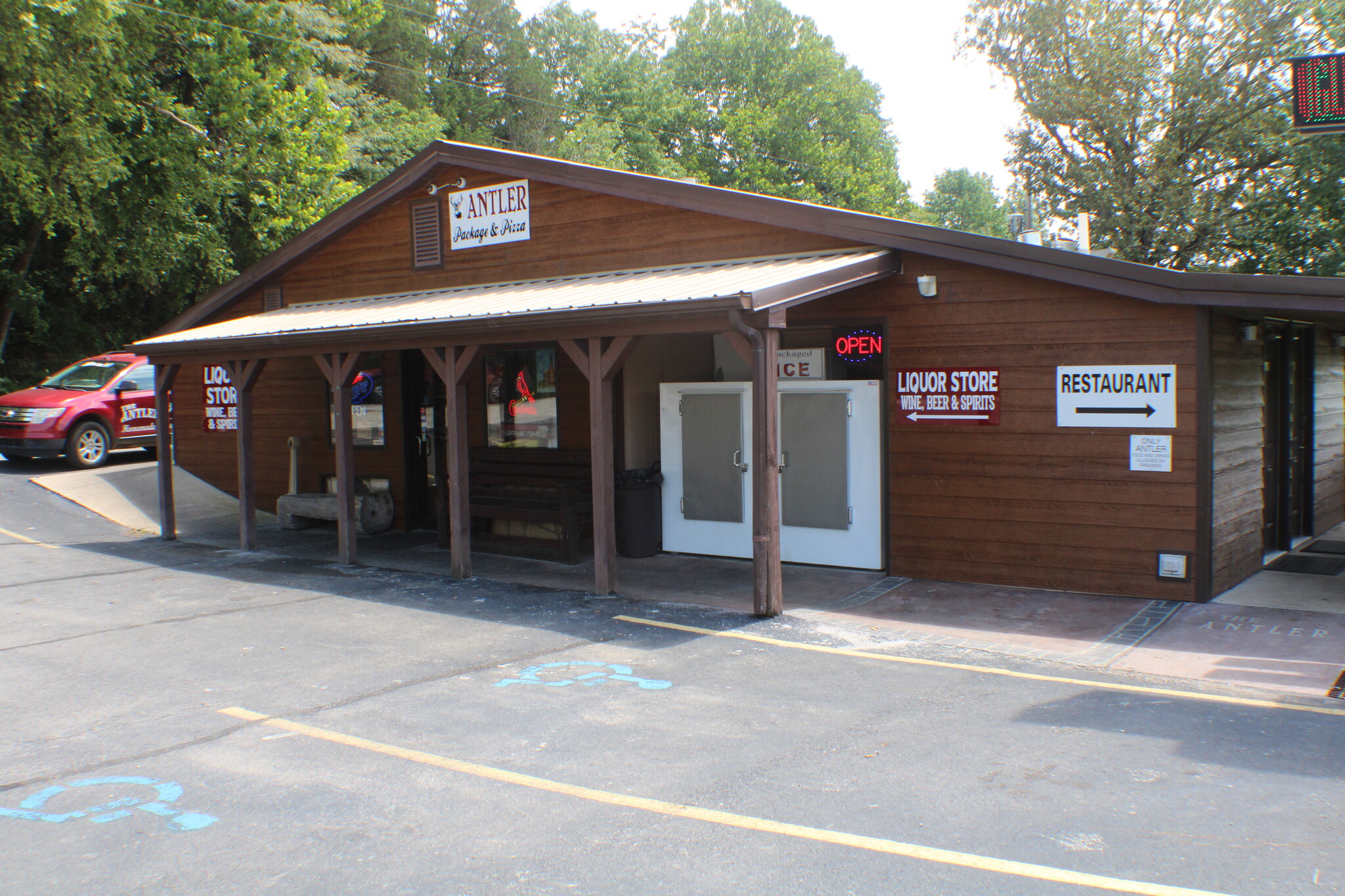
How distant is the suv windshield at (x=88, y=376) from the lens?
17391 millimetres

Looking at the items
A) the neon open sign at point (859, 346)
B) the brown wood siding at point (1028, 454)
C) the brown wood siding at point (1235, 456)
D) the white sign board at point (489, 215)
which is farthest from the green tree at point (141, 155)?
the brown wood siding at point (1235, 456)

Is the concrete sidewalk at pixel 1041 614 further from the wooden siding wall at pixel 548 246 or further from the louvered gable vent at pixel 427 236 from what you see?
the louvered gable vent at pixel 427 236

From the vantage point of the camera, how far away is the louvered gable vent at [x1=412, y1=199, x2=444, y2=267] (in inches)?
509

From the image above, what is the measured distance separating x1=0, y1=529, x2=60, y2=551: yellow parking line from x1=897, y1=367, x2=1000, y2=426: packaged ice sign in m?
9.59

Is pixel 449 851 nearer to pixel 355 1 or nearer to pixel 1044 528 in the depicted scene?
pixel 1044 528

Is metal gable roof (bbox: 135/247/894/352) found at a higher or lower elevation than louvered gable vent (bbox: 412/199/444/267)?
lower

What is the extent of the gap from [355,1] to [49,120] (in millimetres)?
9604

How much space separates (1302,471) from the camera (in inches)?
446

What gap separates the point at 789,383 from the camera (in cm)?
1007

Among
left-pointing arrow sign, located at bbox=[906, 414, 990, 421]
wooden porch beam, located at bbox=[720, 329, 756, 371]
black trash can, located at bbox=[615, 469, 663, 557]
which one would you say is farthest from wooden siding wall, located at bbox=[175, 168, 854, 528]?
wooden porch beam, located at bbox=[720, 329, 756, 371]

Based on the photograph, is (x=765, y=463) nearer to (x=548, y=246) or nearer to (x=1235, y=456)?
(x=1235, y=456)

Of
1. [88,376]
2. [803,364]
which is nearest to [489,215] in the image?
[803,364]

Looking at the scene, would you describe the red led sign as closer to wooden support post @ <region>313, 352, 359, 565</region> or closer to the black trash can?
the black trash can

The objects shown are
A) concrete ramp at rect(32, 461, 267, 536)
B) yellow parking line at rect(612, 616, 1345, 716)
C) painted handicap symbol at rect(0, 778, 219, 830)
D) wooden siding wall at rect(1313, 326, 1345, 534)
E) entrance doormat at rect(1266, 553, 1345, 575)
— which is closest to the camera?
painted handicap symbol at rect(0, 778, 219, 830)
